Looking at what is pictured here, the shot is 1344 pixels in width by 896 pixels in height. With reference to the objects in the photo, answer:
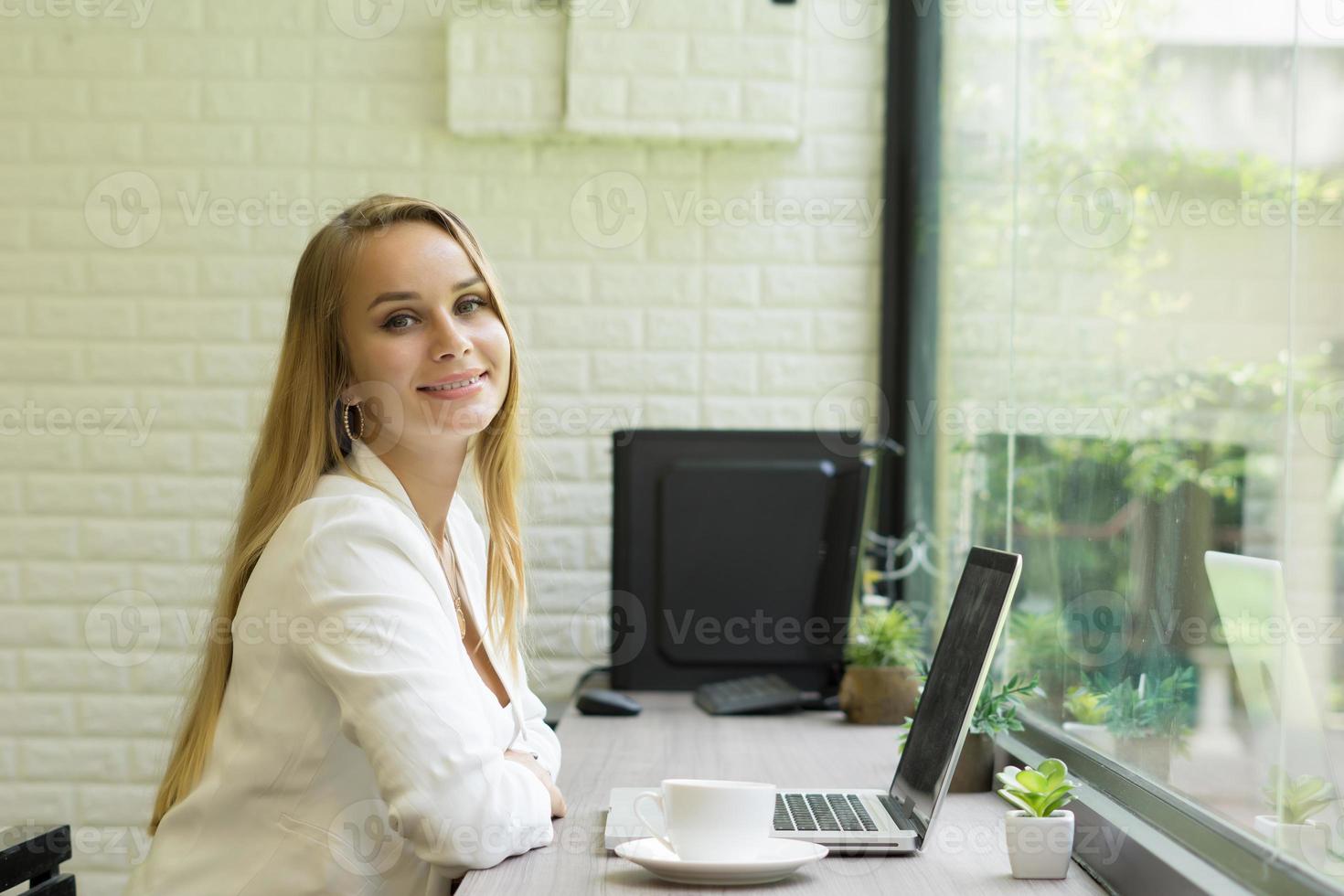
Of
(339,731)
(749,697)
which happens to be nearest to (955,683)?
(339,731)

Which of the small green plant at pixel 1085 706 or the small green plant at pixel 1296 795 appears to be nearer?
the small green plant at pixel 1296 795

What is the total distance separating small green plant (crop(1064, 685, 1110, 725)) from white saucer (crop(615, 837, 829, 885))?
0.52m

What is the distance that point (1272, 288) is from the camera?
1.18 metres

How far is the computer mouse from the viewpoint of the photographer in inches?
88.5

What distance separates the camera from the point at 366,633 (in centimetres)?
134

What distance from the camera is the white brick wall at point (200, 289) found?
114 inches

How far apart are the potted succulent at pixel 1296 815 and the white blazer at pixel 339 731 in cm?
70

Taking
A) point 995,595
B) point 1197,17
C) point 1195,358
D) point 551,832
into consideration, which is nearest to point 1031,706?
point 995,595

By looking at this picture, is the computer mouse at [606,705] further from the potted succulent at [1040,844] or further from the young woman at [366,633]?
the potted succulent at [1040,844]

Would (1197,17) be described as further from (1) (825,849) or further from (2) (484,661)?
(2) (484,661)

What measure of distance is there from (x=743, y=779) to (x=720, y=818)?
54 cm

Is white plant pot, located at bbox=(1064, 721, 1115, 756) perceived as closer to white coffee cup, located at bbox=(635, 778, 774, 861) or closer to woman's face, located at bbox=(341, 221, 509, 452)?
white coffee cup, located at bbox=(635, 778, 774, 861)

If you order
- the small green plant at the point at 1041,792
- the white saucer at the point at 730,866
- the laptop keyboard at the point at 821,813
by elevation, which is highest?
the small green plant at the point at 1041,792

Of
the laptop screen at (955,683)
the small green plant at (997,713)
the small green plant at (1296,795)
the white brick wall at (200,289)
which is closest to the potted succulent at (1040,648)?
the small green plant at (997,713)
